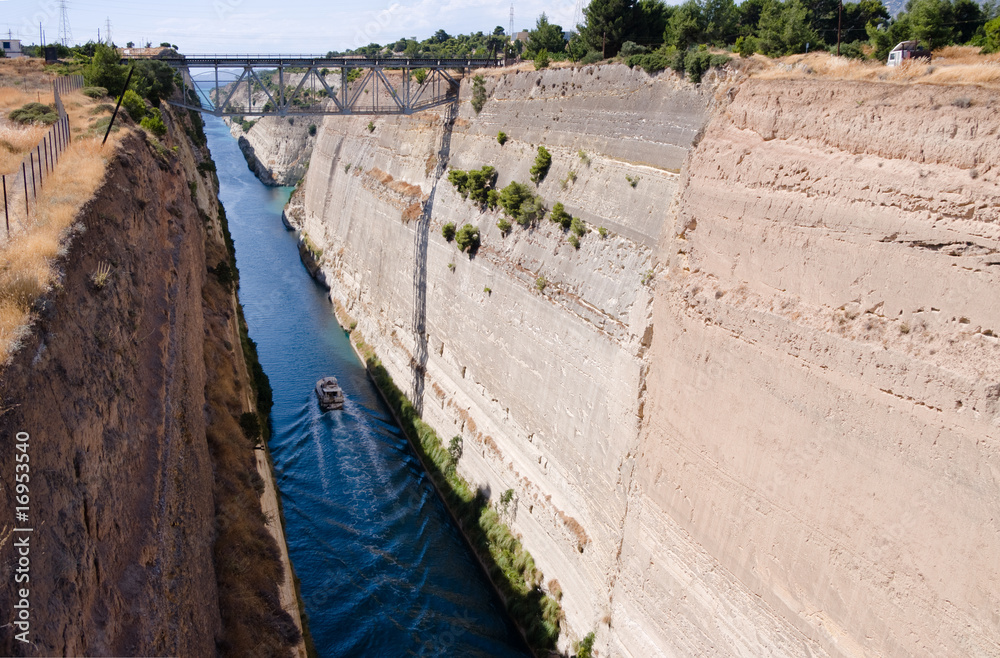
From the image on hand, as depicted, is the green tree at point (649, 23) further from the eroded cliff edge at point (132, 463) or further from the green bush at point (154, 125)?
the green bush at point (154, 125)

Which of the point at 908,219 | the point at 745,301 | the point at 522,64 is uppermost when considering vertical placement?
the point at 522,64

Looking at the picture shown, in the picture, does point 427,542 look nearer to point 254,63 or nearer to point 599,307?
point 599,307

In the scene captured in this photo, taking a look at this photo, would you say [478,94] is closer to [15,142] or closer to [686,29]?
[686,29]

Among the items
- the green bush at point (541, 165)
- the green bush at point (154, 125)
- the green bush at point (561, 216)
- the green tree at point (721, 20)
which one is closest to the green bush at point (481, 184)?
the green bush at point (541, 165)

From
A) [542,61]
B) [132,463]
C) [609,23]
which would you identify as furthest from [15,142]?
[609,23]

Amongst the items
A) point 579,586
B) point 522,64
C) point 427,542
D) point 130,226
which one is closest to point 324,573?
point 427,542
